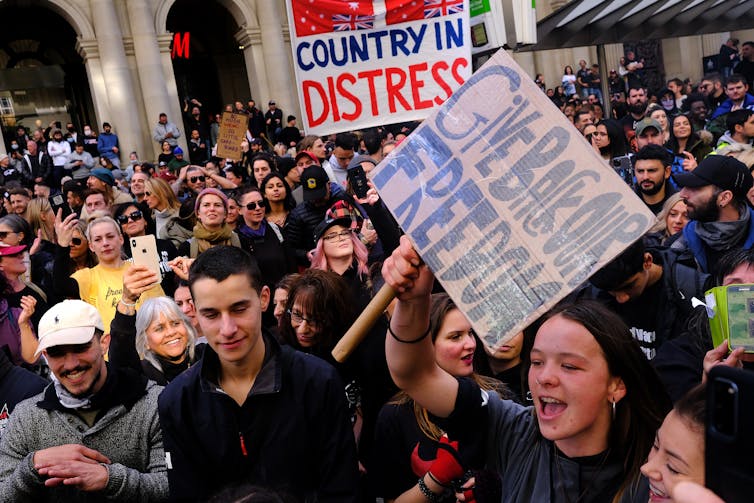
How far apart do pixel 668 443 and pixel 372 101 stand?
10.6ft

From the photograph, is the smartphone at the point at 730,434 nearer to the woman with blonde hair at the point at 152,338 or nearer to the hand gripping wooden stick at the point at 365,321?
the hand gripping wooden stick at the point at 365,321

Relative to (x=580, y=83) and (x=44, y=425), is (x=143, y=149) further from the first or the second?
(x=44, y=425)

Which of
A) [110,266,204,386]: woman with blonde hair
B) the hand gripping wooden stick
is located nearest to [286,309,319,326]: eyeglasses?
[110,266,204,386]: woman with blonde hair

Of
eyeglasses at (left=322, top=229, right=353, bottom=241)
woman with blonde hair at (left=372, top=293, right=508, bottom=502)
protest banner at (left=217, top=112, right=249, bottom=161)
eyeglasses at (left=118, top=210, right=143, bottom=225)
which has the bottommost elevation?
woman with blonde hair at (left=372, top=293, right=508, bottom=502)

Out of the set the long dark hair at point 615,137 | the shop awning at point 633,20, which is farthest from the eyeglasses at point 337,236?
the shop awning at point 633,20

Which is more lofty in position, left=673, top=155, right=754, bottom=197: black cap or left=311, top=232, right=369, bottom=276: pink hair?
left=673, top=155, right=754, bottom=197: black cap

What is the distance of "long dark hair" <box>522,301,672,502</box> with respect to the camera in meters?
2.14

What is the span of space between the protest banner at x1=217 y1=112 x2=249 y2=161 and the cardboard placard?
895 centimetres

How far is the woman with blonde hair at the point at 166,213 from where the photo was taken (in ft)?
22.0

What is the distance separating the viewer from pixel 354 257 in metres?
5.16

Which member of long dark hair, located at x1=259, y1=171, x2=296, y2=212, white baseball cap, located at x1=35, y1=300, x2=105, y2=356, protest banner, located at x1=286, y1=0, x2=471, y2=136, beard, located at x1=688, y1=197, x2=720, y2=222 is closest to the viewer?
white baseball cap, located at x1=35, y1=300, x2=105, y2=356

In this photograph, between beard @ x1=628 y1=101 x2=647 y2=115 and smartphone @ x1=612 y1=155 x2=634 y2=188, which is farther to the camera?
beard @ x1=628 y1=101 x2=647 y2=115

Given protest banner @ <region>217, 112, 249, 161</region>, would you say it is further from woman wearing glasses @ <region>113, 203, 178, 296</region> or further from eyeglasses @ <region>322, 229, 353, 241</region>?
eyeglasses @ <region>322, 229, 353, 241</region>

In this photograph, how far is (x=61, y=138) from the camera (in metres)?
17.4
